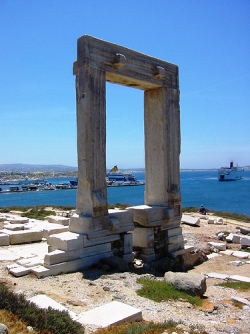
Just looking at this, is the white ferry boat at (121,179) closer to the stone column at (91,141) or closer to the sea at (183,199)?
the sea at (183,199)

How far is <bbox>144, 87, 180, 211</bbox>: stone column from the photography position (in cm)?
1045

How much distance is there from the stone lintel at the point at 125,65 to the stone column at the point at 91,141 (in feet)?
0.98

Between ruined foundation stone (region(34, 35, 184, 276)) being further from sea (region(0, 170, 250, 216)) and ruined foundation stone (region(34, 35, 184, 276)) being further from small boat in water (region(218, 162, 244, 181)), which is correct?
small boat in water (region(218, 162, 244, 181))

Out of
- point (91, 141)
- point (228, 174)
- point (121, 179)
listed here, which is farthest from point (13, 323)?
point (228, 174)

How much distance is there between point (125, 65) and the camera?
368 inches

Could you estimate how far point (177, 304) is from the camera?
20.6 feet

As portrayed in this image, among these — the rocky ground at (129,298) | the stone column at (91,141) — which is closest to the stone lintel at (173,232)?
the rocky ground at (129,298)

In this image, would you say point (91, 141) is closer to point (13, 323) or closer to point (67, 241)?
point (67, 241)

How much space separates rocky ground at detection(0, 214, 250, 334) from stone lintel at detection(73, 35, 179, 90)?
16.2 feet

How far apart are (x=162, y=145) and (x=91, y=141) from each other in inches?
106

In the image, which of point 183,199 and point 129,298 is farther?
point 183,199

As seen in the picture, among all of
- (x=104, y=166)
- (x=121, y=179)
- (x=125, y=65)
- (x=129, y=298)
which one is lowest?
(x=121, y=179)

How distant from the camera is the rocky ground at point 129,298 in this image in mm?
5547

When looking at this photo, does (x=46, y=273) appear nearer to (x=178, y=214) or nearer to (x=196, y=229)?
(x=178, y=214)
